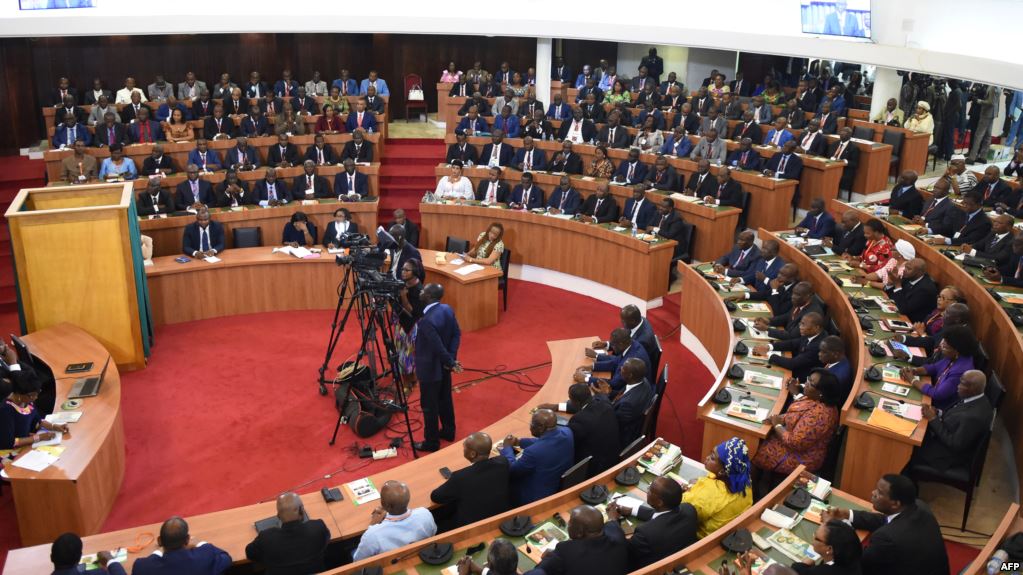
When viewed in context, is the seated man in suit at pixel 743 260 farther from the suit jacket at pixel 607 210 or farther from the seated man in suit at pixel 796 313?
the suit jacket at pixel 607 210

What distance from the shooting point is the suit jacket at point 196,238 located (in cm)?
1228

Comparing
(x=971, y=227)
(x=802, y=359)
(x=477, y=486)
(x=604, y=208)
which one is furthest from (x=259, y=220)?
(x=971, y=227)

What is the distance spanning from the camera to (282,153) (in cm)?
1486

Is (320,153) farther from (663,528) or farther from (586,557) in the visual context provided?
(586,557)

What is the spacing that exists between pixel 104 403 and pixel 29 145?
11.3m

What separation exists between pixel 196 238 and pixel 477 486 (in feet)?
25.4

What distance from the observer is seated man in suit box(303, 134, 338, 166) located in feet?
49.3

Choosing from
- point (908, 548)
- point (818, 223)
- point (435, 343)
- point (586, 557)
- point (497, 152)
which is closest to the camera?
point (586, 557)

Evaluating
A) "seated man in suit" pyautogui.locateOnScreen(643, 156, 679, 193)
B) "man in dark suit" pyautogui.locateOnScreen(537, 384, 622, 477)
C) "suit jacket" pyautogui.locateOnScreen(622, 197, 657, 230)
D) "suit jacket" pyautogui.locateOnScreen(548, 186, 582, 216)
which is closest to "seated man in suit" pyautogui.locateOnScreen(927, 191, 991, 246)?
"suit jacket" pyautogui.locateOnScreen(622, 197, 657, 230)

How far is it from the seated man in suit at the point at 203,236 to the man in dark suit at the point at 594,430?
7053mm

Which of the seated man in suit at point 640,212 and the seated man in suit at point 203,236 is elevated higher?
the seated man in suit at point 640,212

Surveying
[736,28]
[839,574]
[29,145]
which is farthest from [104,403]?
[736,28]

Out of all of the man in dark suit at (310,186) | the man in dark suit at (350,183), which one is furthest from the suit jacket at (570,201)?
the man in dark suit at (310,186)

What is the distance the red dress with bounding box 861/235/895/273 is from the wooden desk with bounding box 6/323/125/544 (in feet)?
27.9
